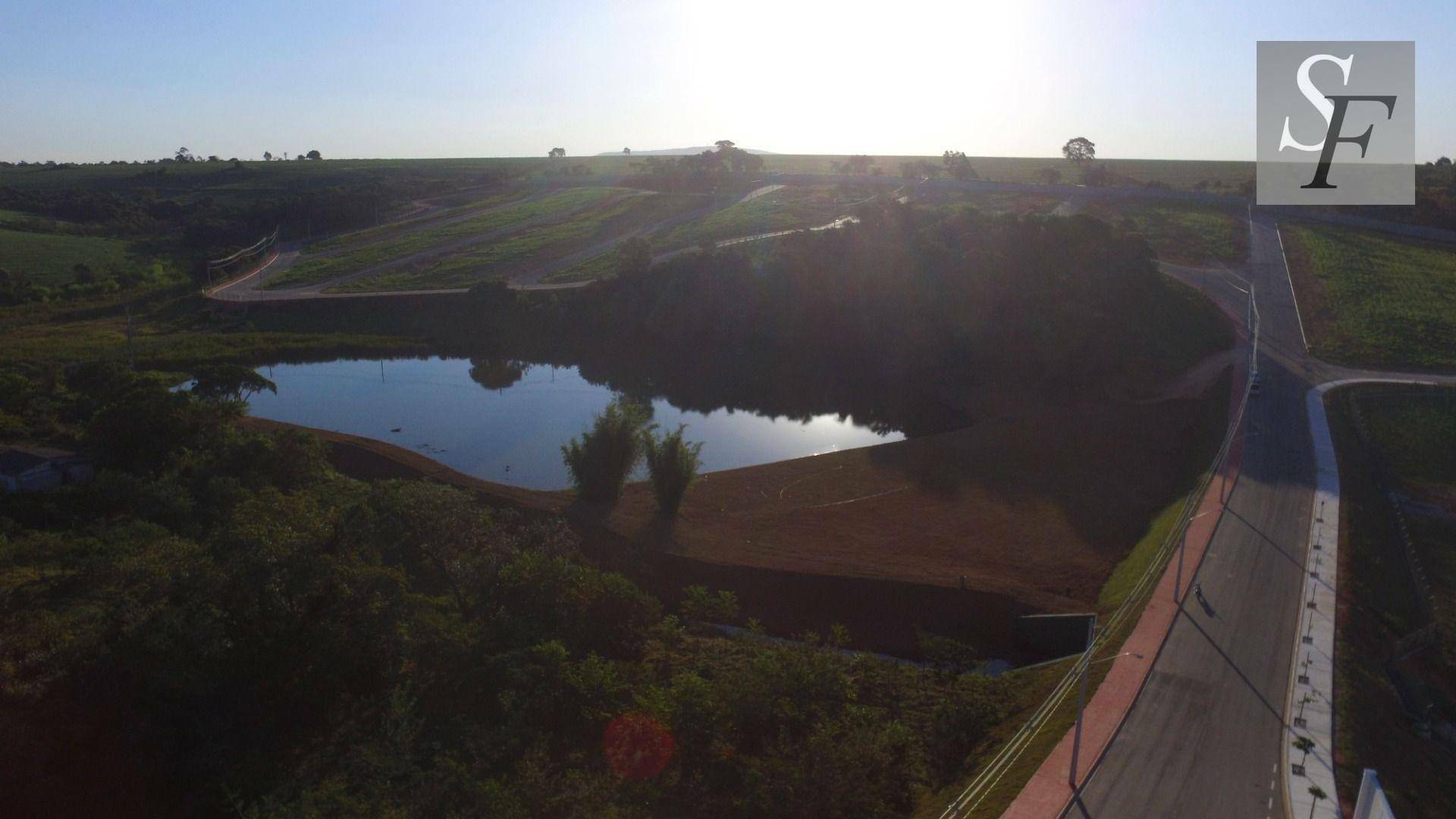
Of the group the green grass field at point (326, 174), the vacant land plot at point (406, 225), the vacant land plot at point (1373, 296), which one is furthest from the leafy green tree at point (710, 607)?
the green grass field at point (326, 174)

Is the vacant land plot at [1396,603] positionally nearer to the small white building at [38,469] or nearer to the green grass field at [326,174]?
the small white building at [38,469]

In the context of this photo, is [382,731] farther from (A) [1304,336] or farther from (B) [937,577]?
(A) [1304,336]

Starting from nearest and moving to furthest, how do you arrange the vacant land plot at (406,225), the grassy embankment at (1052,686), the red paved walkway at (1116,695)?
the red paved walkway at (1116,695), the grassy embankment at (1052,686), the vacant land plot at (406,225)

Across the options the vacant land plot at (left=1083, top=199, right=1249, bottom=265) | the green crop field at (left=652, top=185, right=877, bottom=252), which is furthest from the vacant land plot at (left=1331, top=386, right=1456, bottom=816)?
the green crop field at (left=652, top=185, right=877, bottom=252)

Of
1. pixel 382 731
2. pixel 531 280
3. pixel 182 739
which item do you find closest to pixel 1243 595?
pixel 382 731

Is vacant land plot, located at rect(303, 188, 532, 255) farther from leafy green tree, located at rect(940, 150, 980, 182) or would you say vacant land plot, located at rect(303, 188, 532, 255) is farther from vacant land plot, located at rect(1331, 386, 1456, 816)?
vacant land plot, located at rect(1331, 386, 1456, 816)

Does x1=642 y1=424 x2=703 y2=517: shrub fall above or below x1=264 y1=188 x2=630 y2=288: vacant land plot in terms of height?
below
